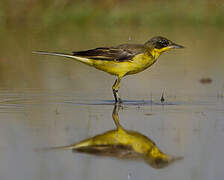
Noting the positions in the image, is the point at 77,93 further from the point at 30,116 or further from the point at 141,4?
the point at 141,4

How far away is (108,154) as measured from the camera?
693cm

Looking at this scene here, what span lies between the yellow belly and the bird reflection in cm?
262

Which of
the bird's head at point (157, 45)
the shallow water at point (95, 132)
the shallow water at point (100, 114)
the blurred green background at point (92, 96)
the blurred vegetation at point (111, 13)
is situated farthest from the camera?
the blurred vegetation at point (111, 13)

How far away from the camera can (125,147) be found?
7180mm

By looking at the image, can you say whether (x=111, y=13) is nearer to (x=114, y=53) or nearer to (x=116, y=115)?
(x=114, y=53)

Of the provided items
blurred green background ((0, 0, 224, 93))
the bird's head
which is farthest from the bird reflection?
blurred green background ((0, 0, 224, 93))

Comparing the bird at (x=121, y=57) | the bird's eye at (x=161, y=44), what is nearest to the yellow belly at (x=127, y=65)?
the bird at (x=121, y=57)

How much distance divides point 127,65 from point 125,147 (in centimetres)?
342

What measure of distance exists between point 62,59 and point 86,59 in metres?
5.10

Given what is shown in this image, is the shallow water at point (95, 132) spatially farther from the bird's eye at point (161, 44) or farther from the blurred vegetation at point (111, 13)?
the blurred vegetation at point (111, 13)

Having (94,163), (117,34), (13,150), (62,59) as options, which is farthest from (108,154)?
(117,34)

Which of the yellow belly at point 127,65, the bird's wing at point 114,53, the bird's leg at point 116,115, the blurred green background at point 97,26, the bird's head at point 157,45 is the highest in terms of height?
the blurred green background at point 97,26

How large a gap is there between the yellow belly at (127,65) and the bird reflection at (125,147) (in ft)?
8.61

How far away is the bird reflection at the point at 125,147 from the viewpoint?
6.80 meters
